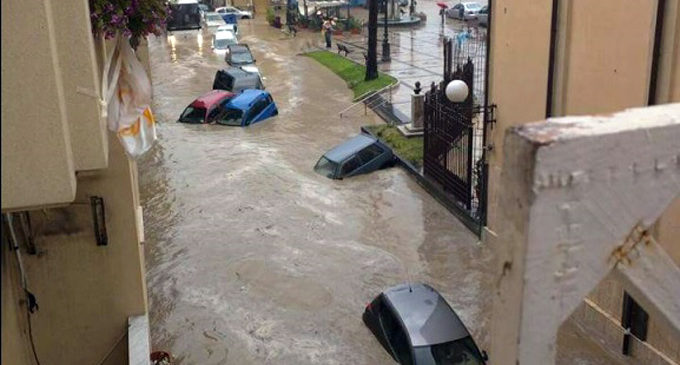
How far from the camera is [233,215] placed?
58.0 feet

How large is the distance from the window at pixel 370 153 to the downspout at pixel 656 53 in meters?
10.9

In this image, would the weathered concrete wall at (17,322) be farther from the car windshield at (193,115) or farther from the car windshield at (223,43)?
the car windshield at (223,43)

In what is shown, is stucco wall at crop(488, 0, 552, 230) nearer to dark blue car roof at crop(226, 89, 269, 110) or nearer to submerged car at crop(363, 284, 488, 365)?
submerged car at crop(363, 284, 488, 365)

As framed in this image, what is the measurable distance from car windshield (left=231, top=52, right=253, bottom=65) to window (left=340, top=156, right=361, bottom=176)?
20.3 metres

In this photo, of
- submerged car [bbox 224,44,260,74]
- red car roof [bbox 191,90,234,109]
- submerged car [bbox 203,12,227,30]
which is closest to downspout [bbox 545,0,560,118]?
red car roof [bbox 191,90,234,109]

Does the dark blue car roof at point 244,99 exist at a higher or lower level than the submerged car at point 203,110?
higher

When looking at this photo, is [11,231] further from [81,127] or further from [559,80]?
[559,80]

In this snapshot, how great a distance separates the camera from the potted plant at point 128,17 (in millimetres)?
6980

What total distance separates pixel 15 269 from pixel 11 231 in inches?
20.3

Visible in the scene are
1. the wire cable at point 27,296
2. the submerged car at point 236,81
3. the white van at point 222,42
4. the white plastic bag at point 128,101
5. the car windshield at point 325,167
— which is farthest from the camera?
the white van at point 222,42

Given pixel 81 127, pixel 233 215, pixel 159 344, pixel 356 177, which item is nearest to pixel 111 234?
pixel 81 127

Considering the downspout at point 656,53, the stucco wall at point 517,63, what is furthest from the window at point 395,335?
the downspout at point 656,53

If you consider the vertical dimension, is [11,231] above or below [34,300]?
above

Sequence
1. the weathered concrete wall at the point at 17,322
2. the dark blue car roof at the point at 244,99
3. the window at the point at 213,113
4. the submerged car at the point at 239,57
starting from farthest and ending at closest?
the submerged car at the point at 239,57
the window at the point at 213,113
the dark blue car roof at the point at 244,99
the weathered concrete wall at the point at 17,322
